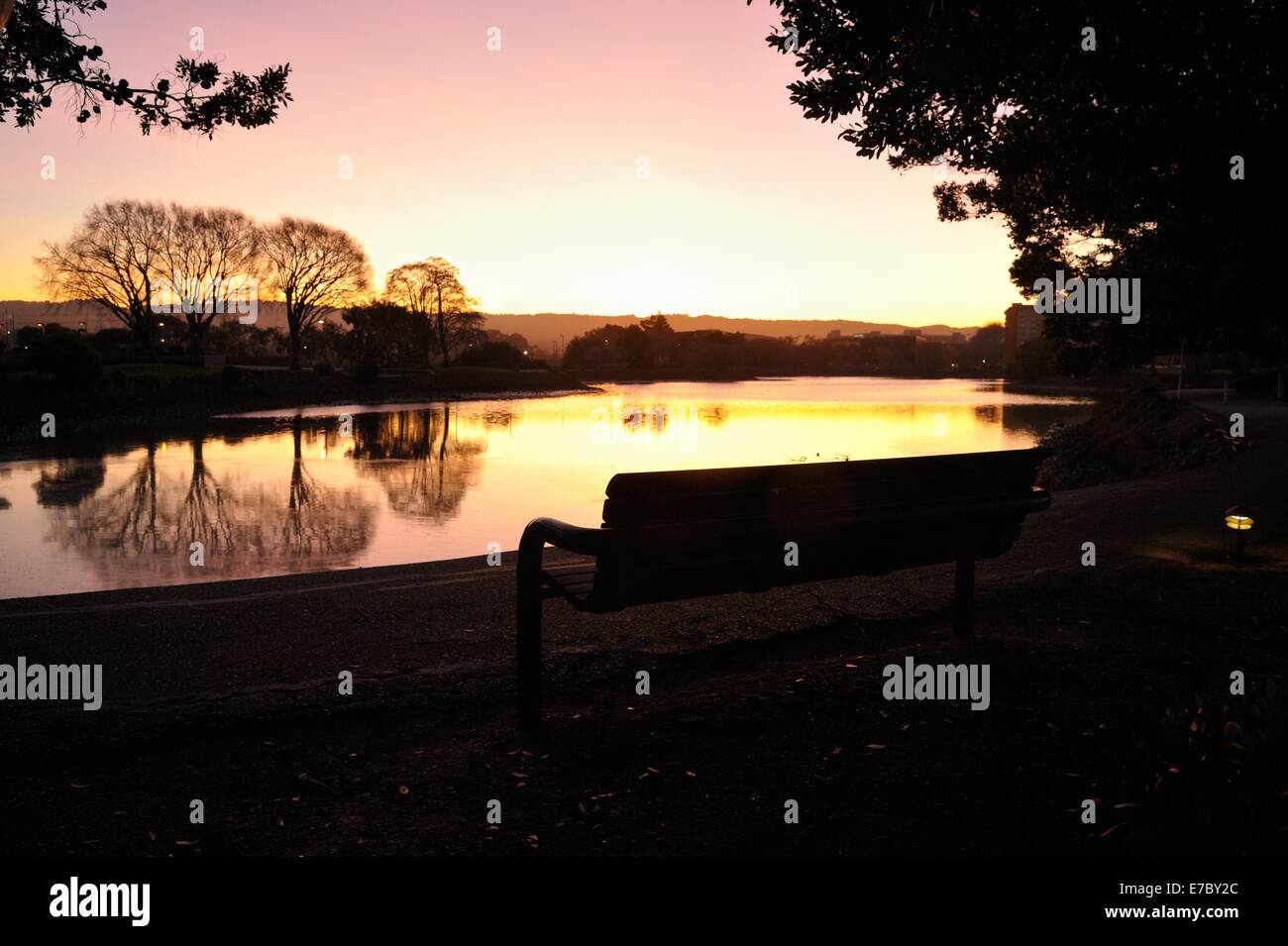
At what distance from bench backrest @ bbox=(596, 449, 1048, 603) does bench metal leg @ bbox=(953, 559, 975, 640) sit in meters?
0.10

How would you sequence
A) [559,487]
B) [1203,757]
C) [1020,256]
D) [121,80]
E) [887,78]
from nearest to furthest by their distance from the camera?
[1203,757], [887,78], [121,80], [1020,256], [559,487]

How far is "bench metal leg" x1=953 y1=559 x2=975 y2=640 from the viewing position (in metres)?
5.43

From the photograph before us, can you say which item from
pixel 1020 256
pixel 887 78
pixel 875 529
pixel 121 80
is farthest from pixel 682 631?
pixel 1020 256

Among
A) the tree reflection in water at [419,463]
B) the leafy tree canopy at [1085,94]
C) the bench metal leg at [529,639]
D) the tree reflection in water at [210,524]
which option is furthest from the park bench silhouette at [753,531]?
the tree reflection in water at [419,463]

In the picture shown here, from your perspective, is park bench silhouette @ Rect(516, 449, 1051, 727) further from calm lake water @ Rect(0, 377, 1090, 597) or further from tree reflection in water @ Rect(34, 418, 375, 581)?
tree reflection in water @ Rect(34, 418, 375, 581)

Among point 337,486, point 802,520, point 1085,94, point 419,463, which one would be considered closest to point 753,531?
point 802,520

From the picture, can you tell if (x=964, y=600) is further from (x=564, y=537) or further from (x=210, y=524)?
(x=210, y=524)

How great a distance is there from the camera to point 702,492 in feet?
13.6

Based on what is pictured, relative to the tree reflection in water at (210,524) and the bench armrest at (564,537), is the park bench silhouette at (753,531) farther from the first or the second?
the tree reflection in water at (210,524)

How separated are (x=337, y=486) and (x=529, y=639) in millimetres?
16769

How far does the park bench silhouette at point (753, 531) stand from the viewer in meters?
4.02

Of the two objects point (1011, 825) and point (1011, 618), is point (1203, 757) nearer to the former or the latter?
point (1011, 825)

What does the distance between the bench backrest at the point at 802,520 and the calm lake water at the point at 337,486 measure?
20.6ft

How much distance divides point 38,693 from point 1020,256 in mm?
16371
